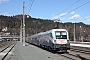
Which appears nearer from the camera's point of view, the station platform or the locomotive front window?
the station platform

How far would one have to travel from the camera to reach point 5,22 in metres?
190

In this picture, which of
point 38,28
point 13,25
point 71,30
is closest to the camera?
point 71,30

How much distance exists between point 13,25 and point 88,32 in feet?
273

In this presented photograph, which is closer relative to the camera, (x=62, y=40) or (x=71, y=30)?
(x=62, y=40)

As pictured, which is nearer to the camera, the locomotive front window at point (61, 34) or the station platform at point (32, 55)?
the station platform at point (32, 55)

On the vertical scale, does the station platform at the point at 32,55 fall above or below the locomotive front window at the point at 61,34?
below

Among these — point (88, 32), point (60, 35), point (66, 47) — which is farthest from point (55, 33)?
point (88, 32)

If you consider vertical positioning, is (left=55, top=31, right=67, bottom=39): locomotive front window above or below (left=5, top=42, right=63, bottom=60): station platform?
above

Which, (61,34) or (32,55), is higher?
(61,34)

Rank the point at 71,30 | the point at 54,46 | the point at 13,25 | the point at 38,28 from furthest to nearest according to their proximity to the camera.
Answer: the point at 13,25 → the point at 38,28 → the point at 71,30 → the point at 54,46

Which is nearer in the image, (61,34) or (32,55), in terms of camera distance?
(32,55)

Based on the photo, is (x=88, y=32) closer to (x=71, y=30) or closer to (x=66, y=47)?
(x=71, y=30)

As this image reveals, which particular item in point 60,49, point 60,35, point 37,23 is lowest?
point 60,49

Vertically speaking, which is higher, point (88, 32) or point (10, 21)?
point (10, 21)
